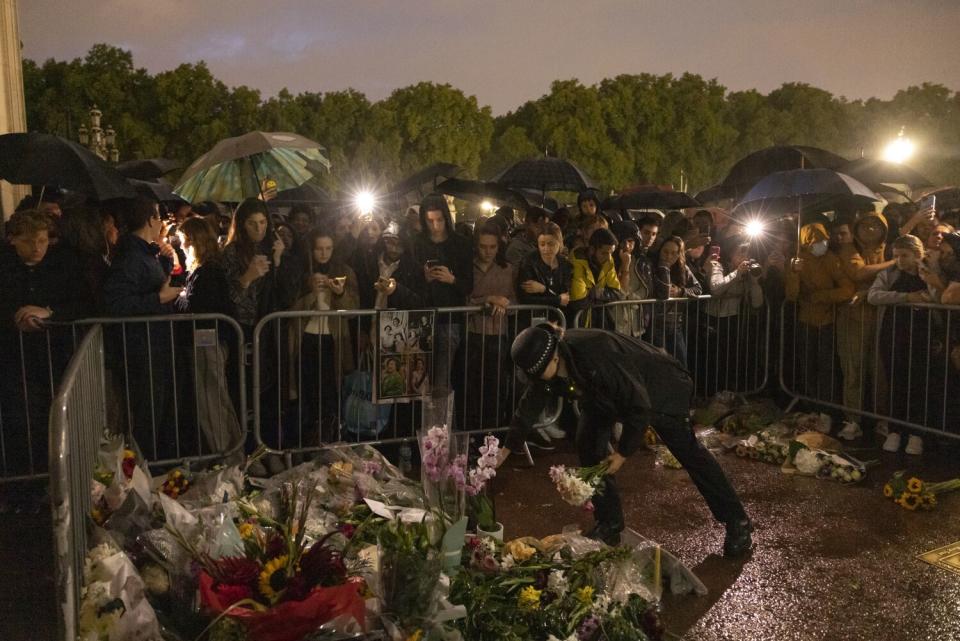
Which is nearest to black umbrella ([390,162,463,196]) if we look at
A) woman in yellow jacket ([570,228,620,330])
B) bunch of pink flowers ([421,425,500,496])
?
woman in yellow jacket ([570,228,620,330])

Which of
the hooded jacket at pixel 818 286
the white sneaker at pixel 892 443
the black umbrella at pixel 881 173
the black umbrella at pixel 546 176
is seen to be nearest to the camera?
the white sneaker at pixel 892 443

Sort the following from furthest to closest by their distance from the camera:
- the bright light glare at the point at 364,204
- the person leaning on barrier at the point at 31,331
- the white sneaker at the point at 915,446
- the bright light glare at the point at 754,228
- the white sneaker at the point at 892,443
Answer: the bright light glare at the point at 364,204, the bright light glare at the point at 754,228, the white sneaker at the point at 892,443, the white sneaker at the point at 915,446, the person leaning on barrier at the point at 31,331

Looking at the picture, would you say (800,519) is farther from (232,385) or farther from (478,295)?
(232,385)

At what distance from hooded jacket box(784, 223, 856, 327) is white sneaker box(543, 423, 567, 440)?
9.24ft

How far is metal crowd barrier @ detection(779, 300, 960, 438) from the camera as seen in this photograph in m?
7.29

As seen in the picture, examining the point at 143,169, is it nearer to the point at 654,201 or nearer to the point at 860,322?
the point at 654,201

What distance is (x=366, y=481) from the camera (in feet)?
→ 17.7

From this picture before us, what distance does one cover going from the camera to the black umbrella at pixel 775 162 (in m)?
11.5

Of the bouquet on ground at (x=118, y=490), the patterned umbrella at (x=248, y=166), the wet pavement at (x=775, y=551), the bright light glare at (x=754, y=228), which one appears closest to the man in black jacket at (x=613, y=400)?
the wet pavement at (x=775, y=551)

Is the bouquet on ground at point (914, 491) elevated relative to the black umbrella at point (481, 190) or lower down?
lower down

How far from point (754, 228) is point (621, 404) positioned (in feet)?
20.5

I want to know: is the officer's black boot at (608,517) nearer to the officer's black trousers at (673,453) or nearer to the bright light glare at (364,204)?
the officer's black trousers at (673,453)

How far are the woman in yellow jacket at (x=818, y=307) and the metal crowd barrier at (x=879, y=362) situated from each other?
0.01 m

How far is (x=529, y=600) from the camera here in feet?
12.5
